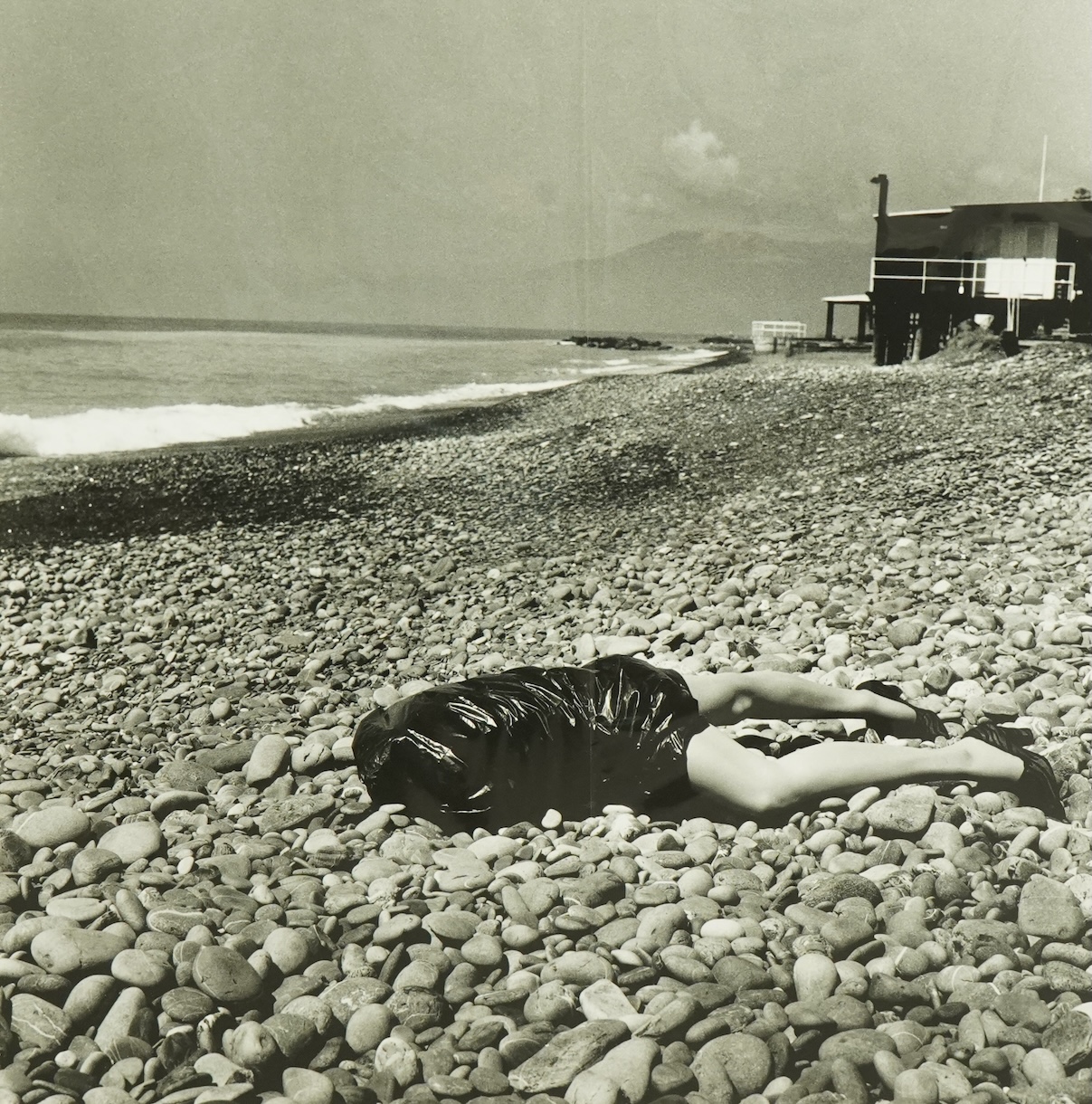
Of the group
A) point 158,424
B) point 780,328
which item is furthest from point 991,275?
point 158,424

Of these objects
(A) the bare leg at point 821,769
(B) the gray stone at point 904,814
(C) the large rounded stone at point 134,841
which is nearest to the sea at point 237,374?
(C) the large rounded stone at point 134,841

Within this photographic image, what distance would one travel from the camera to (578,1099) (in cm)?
173

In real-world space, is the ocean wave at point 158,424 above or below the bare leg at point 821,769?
above

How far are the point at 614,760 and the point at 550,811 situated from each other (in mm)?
179

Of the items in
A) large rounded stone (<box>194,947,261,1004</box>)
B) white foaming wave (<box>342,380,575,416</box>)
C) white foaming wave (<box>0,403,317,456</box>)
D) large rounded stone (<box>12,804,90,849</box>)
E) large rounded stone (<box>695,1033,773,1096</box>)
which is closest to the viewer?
large rounded stone (<box>695,1033,773,1096</box>)

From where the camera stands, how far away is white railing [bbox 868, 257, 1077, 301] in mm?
2389

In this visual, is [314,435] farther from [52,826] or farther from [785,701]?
[785,701]

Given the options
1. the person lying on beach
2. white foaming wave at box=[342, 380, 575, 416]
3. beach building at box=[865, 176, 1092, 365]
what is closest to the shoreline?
white foaming wave at box=[342, 380, 575, 416]

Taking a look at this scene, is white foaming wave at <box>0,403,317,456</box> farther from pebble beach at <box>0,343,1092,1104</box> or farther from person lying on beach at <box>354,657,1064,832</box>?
person lying on beach at <box>354,657,1064,832</box>

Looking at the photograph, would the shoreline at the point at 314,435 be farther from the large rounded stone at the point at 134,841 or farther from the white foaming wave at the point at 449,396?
the large rounded stone at the point at 134,841

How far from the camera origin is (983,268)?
2.39 metres

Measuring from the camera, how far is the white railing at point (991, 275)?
7.84 ft

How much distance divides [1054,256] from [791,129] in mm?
683

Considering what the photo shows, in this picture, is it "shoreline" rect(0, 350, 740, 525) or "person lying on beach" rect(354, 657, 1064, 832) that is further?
"shoreline" rect(0, 350, 740, 525)
